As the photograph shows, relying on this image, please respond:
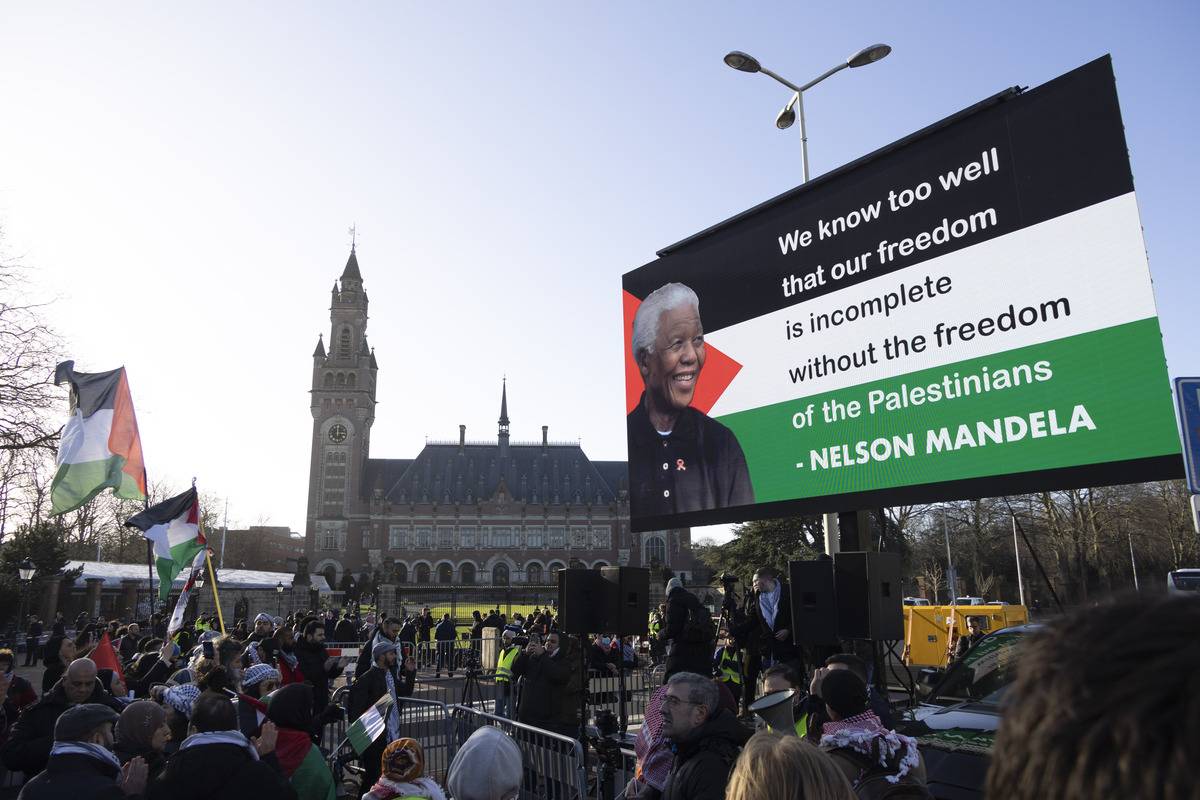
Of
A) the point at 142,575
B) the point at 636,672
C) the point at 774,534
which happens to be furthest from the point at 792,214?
the point at 142,575

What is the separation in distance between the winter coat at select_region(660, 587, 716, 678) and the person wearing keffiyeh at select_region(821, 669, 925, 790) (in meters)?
4.79

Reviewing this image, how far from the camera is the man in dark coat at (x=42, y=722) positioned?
5.40 metres

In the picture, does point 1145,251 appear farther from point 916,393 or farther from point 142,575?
point 142,575

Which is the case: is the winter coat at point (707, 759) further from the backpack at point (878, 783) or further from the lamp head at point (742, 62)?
the lamp head at point (742, 62)

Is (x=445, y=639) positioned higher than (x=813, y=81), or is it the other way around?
(x=813, y=81)

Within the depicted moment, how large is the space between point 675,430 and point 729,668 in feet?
10.7

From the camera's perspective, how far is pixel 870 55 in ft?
39.1

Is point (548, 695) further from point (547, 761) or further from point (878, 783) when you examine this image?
point (878, 783)

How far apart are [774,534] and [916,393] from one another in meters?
25.2

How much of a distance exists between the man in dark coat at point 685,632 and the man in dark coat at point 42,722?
5.29 metres

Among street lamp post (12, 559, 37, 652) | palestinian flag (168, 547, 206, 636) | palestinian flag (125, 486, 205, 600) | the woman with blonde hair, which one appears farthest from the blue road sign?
street lamp post (12, 559, 37, 652)

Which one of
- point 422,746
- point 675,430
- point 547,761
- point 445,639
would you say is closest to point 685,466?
point 675,430

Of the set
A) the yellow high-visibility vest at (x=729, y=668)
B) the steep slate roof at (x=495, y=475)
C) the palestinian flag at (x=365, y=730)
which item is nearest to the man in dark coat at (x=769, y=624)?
the yellow high-visibility vest at (x=729, y=668)

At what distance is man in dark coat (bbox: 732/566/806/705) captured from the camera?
8.75m
